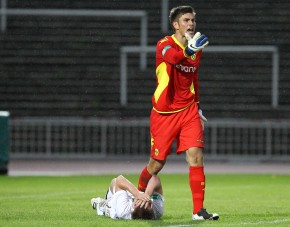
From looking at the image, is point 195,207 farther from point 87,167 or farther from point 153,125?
point 87,167

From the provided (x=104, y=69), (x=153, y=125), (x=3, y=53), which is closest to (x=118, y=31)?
(x=104, y=69)

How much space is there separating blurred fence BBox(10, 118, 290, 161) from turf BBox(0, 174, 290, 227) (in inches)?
146

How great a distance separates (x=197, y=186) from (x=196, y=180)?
0.06 meters

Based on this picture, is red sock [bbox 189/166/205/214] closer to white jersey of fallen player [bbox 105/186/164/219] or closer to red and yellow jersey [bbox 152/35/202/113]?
white jersey of fallen player [bbox 105/186/164/219]

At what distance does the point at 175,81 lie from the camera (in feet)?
37.4

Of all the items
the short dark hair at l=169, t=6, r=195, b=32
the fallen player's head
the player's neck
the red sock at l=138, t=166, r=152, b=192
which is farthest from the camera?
the red sock at l=138, t=166, r=152, b=192

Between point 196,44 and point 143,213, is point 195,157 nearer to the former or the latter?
point 143,213

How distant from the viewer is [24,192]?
16.4 meters

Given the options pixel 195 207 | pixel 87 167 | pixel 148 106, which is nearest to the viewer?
pixel 195 207

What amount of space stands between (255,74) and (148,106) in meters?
2.73

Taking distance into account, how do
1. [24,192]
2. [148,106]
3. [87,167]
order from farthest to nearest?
[148,106] → [87,167] → [24,192]

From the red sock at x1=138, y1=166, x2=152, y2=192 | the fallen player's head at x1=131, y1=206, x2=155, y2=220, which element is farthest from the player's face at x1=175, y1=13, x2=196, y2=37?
the fallen player's head at x1=131, y1=206, x2=155, y2=220

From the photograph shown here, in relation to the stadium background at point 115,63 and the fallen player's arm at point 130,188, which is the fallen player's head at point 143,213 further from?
the stadium background at point 115,63

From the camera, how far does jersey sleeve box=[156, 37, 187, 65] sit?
1086 centimetres
